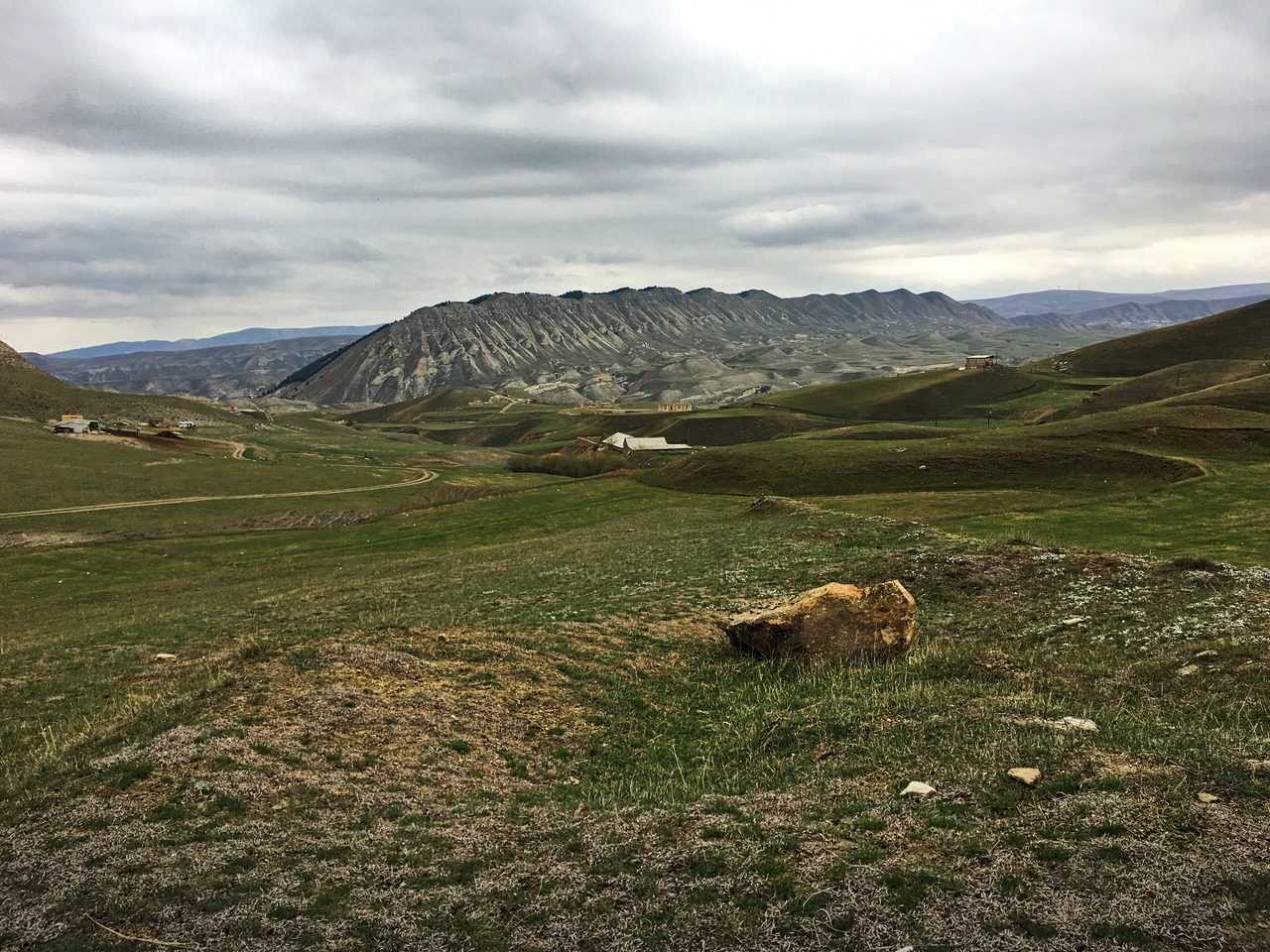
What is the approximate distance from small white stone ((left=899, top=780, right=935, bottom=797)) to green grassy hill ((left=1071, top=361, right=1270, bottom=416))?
195321mm

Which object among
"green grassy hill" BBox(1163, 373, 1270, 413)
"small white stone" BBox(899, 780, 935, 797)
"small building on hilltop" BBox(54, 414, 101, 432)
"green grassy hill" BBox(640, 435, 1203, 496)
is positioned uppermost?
"small building on hilltop" BBox(54, 414, 101, 432)

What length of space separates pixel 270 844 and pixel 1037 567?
34.2m

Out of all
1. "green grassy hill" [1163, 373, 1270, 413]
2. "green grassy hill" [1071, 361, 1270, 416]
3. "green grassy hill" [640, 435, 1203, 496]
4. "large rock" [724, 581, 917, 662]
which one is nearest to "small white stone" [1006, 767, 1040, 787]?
"large rock" [724, 581, 917, 662]

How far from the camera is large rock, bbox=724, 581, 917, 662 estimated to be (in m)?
26.1

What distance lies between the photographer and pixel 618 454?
652 ft

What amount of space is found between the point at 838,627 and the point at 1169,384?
701 ft

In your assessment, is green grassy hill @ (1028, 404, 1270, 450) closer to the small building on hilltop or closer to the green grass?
the green grass

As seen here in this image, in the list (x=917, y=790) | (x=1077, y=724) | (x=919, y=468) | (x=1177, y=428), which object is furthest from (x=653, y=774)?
(x=1177, y=428)

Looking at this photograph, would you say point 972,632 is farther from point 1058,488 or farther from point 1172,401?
point 1172,401

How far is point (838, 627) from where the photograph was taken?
2653 cm

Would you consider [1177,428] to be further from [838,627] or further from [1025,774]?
[1025,774]

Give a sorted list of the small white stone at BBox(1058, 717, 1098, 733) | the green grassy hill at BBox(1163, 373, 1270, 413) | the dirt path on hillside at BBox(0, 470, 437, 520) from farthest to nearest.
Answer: the green grassy hill at BBox(1163, 373, 1270, 413) → the dirt path on hillside at BBox(0, 470, 437, 520) → the small white stone at BBox(1058, 717, 1098, 733)

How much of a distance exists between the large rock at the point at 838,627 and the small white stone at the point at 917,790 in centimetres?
1085

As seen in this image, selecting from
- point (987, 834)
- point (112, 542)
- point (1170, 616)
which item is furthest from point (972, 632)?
point (112, 542)
